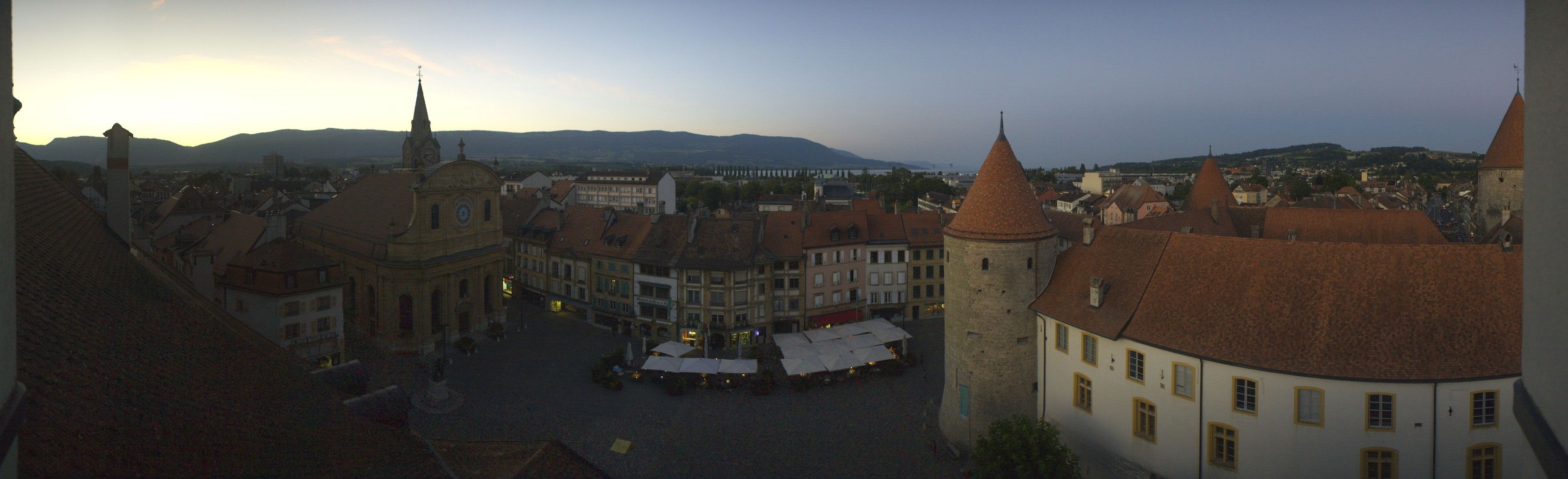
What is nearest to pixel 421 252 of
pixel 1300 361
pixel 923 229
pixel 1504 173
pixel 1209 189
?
pixel 923 229

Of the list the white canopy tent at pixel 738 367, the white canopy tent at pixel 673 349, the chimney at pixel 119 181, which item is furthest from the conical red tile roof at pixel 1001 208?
the chimney at pixel 119 181

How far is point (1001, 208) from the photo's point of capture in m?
25.7

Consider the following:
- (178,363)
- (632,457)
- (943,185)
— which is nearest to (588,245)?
(632,457)

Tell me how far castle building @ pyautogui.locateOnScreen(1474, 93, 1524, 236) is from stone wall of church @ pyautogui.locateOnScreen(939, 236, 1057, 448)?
31.6 metres

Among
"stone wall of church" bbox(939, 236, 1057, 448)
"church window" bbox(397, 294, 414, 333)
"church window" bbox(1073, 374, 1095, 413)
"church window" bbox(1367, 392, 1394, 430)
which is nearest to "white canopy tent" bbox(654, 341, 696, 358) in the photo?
"church window" bbox(397, 294, 414, 333)

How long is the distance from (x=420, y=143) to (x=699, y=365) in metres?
26.4

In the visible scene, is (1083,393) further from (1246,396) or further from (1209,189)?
(1209,189)

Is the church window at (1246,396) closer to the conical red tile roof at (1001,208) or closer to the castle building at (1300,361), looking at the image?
the castle building at (1300,361)

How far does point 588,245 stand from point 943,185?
4362 inches

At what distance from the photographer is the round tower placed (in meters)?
25.6

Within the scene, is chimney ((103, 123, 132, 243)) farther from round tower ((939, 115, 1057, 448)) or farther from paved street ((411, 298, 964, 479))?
round tower ((939, 115, 1057, 448))

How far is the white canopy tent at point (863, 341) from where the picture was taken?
36469mm

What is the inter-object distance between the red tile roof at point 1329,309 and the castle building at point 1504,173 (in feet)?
83.9

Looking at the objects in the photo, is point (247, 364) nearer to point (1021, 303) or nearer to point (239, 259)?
point (1021, 303)
